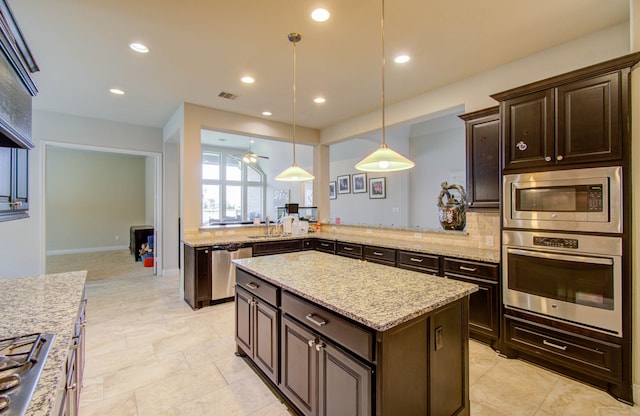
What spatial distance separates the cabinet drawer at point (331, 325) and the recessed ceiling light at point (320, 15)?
6.83 feet

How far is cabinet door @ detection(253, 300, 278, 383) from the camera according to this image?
2014 mm

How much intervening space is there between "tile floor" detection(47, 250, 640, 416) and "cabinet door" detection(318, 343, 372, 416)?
645 mm

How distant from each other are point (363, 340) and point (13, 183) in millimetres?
1963

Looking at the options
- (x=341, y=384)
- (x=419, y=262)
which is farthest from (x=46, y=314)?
(x=419, y=262)

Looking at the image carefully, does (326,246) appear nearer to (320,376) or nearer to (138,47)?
(320,376)

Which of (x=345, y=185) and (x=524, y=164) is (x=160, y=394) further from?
(x=345, y=185)

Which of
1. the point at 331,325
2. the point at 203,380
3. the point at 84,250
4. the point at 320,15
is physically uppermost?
the point at 320,15

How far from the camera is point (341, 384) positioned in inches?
57.2

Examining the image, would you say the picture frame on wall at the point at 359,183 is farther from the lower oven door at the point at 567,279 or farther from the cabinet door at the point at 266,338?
the cabinet door at the point at 266,338

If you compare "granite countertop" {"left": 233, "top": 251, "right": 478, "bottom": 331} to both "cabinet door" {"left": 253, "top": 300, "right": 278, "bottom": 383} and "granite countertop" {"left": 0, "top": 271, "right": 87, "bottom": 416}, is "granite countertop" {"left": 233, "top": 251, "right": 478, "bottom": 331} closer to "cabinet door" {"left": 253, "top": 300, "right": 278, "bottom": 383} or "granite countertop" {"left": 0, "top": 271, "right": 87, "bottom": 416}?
"cabinet door" {"left": 253, "top": 300, "right": 278, "bottom": 383}

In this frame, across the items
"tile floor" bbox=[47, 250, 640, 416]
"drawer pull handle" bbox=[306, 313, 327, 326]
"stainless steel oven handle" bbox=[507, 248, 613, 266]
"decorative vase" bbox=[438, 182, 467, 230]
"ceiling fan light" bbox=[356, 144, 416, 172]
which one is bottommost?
"tile floor" bbox=[47, 250, 640, 416]

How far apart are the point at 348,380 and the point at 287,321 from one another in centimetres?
59

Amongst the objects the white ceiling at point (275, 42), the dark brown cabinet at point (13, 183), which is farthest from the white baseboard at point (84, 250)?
the dark brown cabinet at point (13, 183)

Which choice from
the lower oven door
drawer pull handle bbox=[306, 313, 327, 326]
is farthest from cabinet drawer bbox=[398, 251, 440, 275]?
drawer pull handle bbox=[306, 313, 327, 326]
